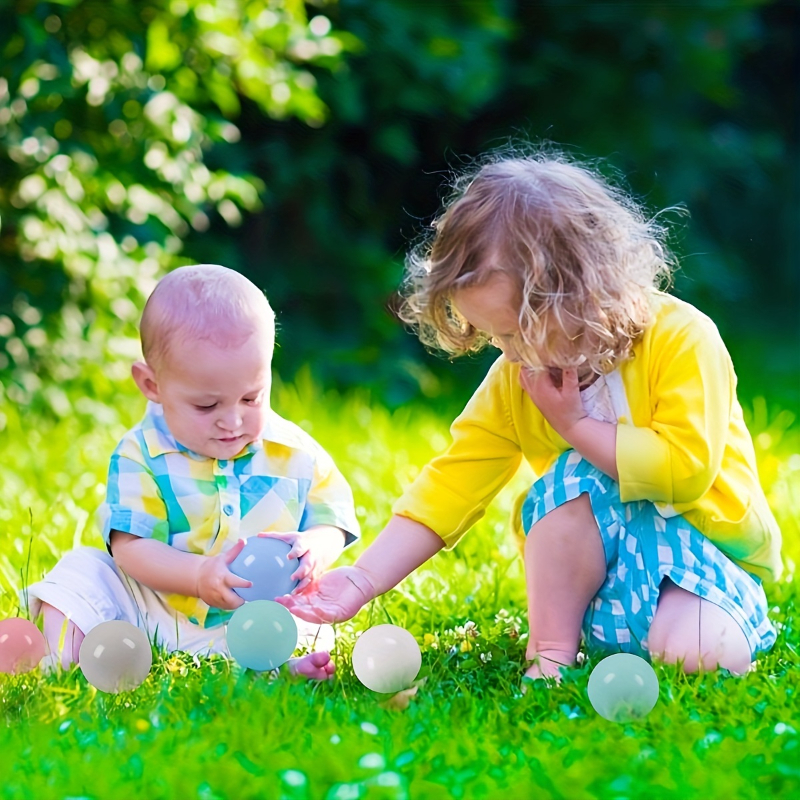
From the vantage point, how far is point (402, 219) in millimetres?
6617

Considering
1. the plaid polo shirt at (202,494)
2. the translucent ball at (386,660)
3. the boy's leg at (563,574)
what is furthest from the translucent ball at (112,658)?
the boy's leg at (563,574)

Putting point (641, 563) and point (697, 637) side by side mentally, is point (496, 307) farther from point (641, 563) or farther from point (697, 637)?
point (697, 637)

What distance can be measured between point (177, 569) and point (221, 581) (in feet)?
0.48

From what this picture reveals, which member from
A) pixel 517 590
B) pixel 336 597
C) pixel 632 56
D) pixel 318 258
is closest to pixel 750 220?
pixel 632 56

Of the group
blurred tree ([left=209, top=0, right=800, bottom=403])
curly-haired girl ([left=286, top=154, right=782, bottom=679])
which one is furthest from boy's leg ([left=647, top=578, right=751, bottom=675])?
blurred tree ([left=209, top=0, right=800, bottom=403])

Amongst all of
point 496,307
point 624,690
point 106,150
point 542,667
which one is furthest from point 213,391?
point 106,150

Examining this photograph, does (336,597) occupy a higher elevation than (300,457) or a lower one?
lower

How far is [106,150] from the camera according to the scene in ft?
15.5

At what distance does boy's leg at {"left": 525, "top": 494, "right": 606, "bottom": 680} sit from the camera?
2.42 meters

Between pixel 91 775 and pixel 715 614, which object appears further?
pixel 715 614

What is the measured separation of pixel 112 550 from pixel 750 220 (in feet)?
23.0

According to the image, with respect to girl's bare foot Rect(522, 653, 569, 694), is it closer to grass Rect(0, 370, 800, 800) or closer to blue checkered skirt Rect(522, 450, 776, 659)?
grass Rect(0, 370, 800, 800)

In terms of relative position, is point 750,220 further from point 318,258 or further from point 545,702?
point 545,702

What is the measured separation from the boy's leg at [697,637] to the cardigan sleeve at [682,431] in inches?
8.7
